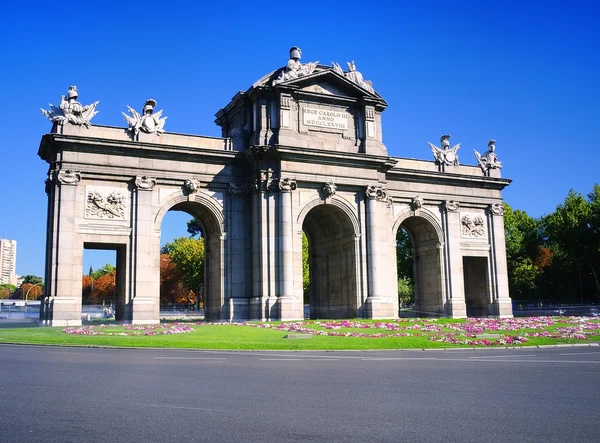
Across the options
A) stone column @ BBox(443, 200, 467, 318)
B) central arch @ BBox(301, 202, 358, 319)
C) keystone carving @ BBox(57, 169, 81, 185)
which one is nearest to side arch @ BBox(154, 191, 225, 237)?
keystone carving @ BBox(57, 169, 81, 185)

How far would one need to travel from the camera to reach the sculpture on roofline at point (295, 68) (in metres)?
46.9

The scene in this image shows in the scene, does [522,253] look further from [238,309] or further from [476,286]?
[238,309]

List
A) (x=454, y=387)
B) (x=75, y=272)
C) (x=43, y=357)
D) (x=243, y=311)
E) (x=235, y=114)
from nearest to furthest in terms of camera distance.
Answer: (x=454, y=387)
(x=43, y=357)
(x=75, y=272)
(x=243, y=311)
(x=235, y=114)

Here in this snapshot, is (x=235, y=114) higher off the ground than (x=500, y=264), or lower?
higher

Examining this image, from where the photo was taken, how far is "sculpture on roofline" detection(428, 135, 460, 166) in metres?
55.3

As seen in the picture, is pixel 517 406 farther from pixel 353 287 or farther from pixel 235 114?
pixel 235 114

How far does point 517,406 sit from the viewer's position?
1081 centimetres

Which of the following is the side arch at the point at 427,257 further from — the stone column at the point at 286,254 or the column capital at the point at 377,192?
the stone column at the point at 286,254

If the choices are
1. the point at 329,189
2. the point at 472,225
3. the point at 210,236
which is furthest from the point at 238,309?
the point at 472,225

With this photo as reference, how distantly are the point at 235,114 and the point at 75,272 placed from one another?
18.1 m

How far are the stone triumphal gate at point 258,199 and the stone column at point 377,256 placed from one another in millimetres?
85

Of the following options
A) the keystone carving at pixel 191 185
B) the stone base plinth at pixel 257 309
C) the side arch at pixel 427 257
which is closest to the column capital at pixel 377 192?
the side arch at pixel 427 257

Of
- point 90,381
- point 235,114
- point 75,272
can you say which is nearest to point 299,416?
point 90,381

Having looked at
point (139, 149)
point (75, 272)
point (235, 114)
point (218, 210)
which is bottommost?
point (75, 272)
